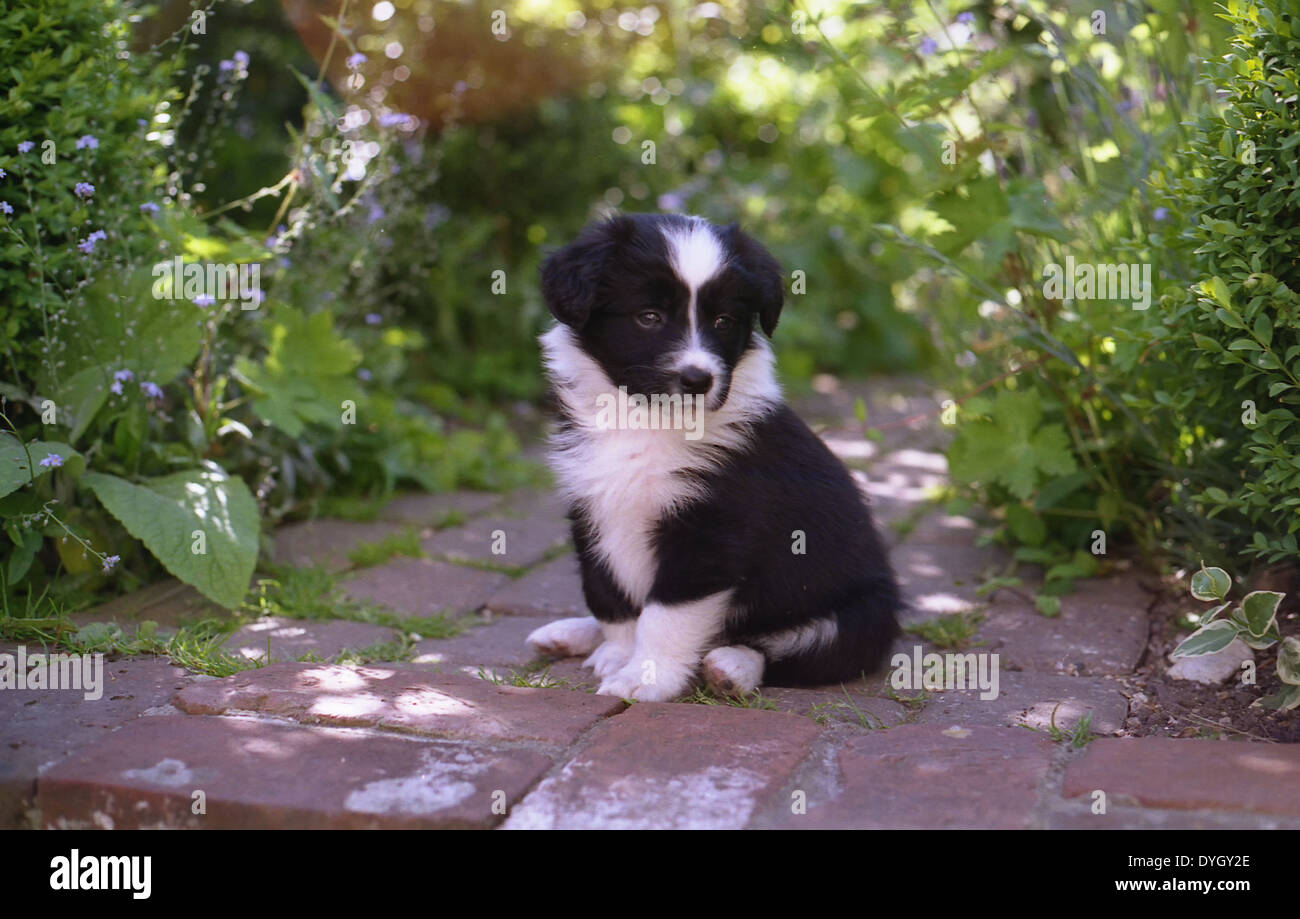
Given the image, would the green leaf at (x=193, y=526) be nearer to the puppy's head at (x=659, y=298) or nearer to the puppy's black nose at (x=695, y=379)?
the puppy's head at (x=659, y=298)

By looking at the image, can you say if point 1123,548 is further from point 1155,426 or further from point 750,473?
point 750,473

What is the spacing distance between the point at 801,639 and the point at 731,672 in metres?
0.23

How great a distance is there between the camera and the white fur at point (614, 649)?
3326 mm

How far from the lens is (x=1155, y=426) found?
393cm

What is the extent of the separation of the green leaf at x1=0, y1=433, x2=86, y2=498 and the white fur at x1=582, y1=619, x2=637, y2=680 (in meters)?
1.62

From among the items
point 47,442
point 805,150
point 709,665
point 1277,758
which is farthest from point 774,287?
point 805,150

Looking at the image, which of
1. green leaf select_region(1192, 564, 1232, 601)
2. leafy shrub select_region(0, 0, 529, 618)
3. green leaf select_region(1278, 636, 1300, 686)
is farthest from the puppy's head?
green leaf select_region(1278, 636, 1300, 686)

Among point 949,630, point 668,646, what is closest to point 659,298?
point 668,646

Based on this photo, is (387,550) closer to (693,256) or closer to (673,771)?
(693,256)

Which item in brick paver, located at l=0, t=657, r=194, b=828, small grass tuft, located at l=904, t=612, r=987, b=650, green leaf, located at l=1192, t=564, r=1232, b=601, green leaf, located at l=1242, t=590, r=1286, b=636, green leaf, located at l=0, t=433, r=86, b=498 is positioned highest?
green leaf, located at l=0, t=433, r=86, b=498

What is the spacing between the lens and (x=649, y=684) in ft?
10.0

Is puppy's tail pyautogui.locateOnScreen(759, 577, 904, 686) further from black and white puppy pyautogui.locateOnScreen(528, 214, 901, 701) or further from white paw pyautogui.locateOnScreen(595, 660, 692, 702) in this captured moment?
white paw pyautogui.locateOnScreen(595, 660, 692, 702)

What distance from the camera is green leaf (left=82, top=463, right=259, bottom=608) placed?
141 inches
